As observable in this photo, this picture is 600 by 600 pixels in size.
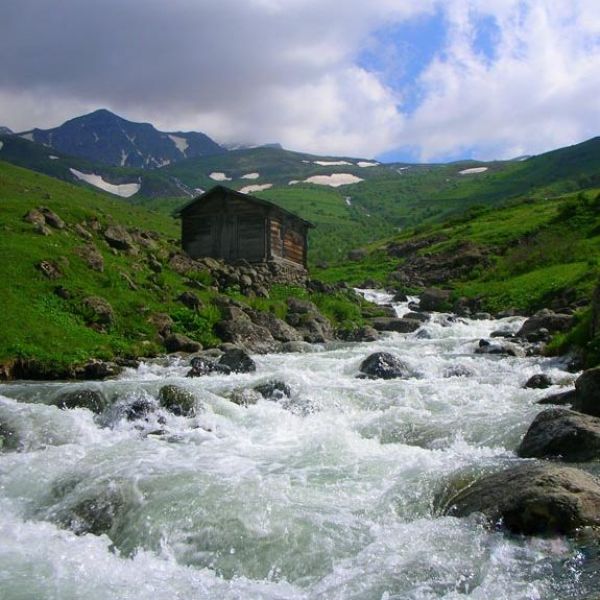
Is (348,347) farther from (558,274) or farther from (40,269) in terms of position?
(558,274)

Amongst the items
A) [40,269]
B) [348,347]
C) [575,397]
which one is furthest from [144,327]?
[575,397]

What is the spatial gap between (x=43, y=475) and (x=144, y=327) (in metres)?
14.0

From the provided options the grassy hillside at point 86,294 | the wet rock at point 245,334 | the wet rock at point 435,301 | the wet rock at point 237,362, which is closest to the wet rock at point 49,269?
the grassy hillside at point 86,294

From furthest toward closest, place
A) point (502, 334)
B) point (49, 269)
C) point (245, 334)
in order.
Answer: point (502, 334) → point (245, 334) → point (49, 269)

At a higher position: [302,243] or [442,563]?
[302,243]

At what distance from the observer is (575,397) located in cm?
1375

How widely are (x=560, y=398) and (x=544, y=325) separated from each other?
563 inches

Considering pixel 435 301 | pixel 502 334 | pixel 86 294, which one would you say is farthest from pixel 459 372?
pixel 435 301

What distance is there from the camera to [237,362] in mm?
20594

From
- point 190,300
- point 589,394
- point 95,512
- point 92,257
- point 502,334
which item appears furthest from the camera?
point 502,334

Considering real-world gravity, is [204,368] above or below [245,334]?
below

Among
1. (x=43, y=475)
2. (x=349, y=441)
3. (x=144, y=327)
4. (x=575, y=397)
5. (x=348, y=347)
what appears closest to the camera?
(x=43, y=475)

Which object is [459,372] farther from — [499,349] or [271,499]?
[271,499]

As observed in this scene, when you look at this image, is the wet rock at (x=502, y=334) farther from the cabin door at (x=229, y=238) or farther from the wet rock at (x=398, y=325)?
the cabin door at (x=229, y=238)
